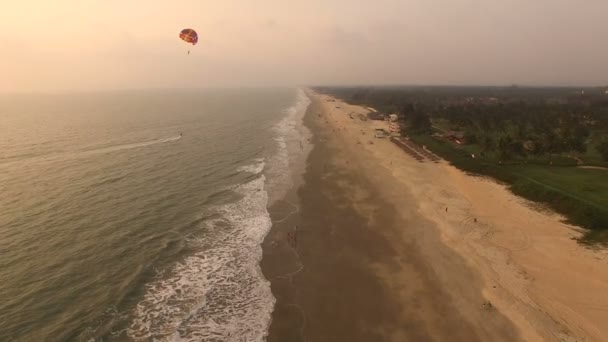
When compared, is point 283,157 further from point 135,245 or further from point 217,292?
point 217,292

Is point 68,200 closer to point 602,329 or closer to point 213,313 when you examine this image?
point 213,313

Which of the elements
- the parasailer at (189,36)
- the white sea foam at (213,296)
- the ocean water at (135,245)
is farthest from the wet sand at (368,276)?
the parasailer at (189,36)

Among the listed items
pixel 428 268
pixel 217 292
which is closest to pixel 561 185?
pixel 428 268

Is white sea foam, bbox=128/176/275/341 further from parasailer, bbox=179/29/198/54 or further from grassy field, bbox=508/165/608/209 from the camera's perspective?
grassy field, bbox=508/165/608/209

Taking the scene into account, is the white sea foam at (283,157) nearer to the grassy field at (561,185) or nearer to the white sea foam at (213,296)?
the white sea foam at (213,296)

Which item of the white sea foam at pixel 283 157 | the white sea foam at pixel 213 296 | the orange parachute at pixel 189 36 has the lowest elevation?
the white sea foam at pixel 213 296
